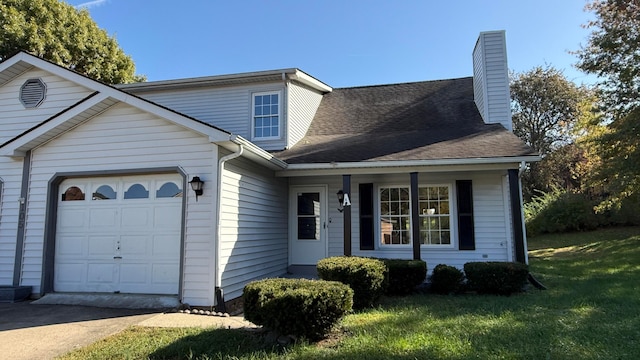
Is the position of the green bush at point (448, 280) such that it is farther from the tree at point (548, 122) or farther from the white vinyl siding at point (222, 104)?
the tree at point (548, 122)

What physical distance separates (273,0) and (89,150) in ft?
22.7

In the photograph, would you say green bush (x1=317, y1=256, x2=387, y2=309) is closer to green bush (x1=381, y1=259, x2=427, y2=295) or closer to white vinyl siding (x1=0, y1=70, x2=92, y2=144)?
green bush (x1=381, y1=259, x2=427, y2=295)

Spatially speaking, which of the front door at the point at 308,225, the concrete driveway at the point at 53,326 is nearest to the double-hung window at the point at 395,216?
the front door at the point at 308,225

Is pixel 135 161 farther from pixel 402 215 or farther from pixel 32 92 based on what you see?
pixel 402 215

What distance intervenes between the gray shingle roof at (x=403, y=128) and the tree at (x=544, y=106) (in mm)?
16710

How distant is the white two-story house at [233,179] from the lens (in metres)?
6.84

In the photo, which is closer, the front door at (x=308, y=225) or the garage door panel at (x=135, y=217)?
the garage door panel at (x=135, y=217)

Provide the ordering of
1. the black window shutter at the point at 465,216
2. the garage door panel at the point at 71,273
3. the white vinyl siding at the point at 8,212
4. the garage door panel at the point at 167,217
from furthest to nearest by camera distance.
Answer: the black window shutter at the point at 465,216
the white vinyl siding at the point at 8,212
the garage door panel at the point at 71,273
the garage door panel at the point at 167,217

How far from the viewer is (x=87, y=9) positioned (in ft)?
75.6

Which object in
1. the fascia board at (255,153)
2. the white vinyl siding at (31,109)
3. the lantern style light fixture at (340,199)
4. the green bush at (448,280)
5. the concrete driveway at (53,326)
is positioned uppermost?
the white vinyl siding at (31,109)

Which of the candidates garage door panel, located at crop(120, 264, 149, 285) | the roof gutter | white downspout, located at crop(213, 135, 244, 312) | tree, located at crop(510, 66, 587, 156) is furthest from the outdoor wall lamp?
tree, located at crop(510, 66, 587, 156)

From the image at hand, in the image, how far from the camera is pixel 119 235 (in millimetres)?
7102

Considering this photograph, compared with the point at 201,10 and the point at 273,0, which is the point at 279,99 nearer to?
the point at 273,0

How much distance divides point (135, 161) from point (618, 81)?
15641mm
